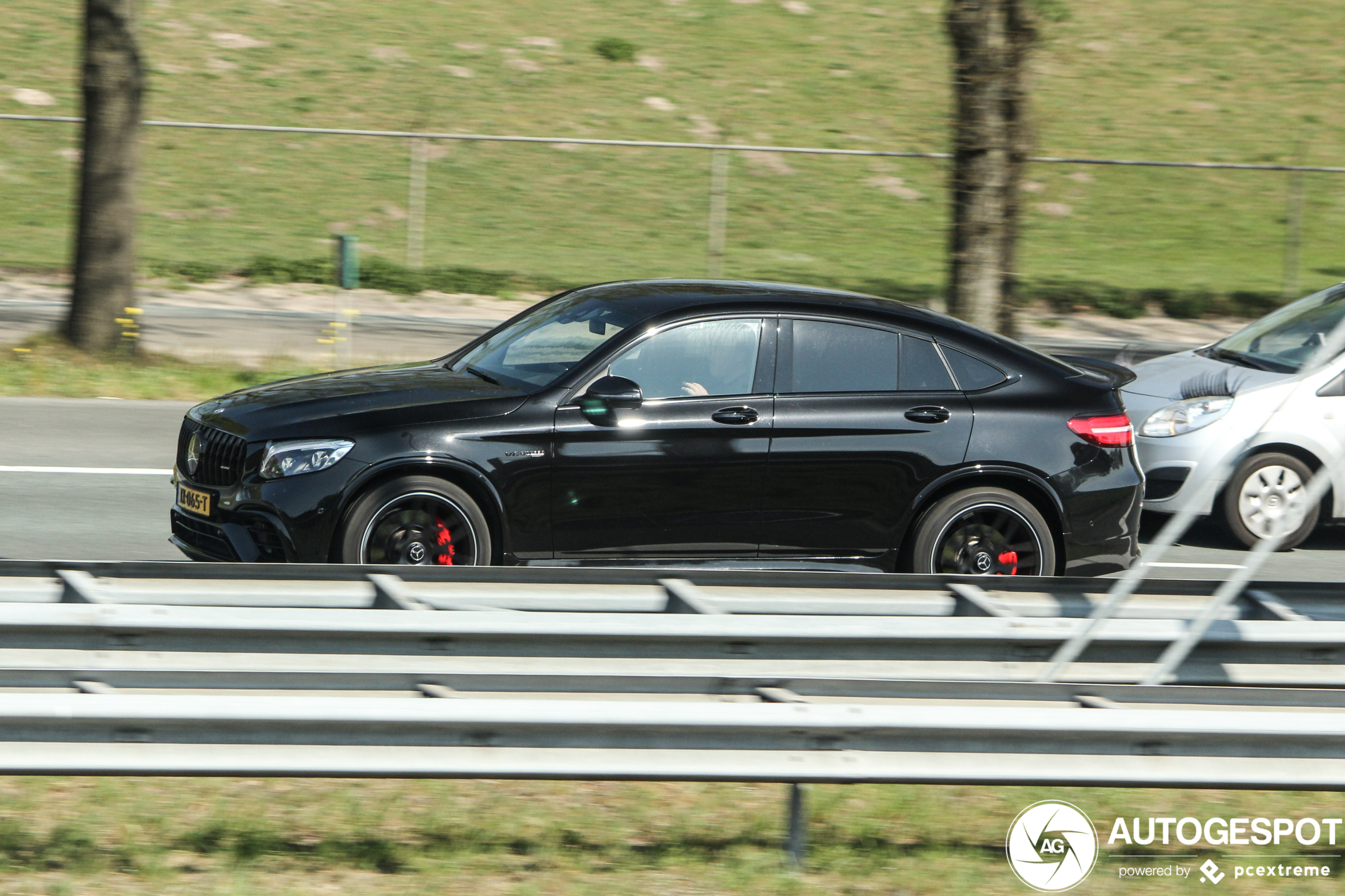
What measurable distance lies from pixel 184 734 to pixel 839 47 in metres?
29.9

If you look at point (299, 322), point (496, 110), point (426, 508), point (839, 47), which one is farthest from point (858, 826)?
point (839, 47)

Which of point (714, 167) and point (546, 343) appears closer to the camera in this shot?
point (546, 343)

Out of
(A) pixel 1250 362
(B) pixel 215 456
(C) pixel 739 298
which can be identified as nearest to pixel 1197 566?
(A) pixel 1250 362

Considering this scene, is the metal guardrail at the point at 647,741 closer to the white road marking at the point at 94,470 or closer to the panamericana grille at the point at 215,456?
the panamericana grille at the point at 215,456

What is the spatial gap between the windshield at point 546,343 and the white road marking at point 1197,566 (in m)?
3.83

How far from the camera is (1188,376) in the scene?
31.3 ft

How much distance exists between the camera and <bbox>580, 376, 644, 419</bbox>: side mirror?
22.3 feet

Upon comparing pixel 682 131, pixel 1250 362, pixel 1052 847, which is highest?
pixel 682 131

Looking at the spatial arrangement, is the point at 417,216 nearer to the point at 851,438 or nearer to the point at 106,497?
the point at 106,497

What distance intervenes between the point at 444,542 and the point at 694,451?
1.23 meters

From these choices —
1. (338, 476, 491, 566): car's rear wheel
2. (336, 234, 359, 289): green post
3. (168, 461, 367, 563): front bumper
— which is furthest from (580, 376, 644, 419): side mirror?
(336, 234, 359, 289): green post

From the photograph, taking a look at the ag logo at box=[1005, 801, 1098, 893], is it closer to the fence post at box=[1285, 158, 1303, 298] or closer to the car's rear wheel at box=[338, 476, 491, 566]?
the car's rear wheel at box=[338, 476, 491, 566]

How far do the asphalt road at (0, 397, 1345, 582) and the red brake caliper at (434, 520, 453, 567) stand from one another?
7.16 ft

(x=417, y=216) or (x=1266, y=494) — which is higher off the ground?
(x=417, y=216)
